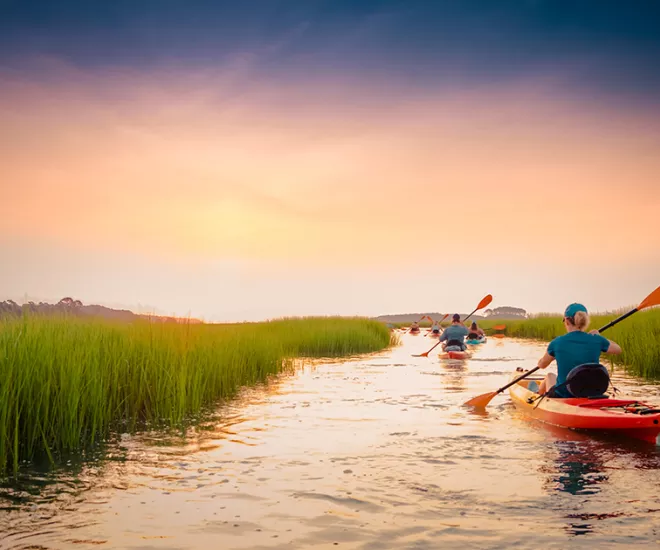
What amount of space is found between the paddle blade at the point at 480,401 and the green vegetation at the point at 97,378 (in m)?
4.30

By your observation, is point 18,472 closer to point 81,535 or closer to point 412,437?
point 81,535

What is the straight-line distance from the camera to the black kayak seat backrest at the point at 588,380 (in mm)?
8102

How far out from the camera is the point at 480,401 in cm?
1083

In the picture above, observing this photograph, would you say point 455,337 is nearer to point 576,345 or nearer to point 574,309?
point 574,309

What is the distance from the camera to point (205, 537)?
4551mm

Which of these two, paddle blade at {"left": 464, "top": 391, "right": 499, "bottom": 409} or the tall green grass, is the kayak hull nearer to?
paddle blade at {"left": 464, "top": 391, "right": 499, "bottom": 409}

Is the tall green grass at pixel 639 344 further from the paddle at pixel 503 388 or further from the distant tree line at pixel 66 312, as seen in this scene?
the distant tree line at pixel 66 312

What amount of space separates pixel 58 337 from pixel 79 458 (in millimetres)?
1886

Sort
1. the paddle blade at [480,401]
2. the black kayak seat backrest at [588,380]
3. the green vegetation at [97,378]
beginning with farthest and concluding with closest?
the paddle blade at [480,401]
the black kayak seat backrest at [588,380]
the green vegetation at [97,378]

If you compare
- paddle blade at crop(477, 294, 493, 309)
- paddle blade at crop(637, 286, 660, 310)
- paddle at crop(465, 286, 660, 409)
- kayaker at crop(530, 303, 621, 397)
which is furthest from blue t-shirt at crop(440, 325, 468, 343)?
Answer: kayaker at crop(530, 303, 621, 397)

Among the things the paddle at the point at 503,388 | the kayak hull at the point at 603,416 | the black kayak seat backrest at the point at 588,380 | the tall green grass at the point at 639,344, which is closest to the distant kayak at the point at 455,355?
the tall green grass at the point at 639,344

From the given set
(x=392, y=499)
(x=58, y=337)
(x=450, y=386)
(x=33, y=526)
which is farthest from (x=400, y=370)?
(x=33, y=526)

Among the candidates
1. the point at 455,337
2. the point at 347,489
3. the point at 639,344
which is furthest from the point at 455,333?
the point at 347,489

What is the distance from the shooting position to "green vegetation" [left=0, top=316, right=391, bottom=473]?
255 inches
